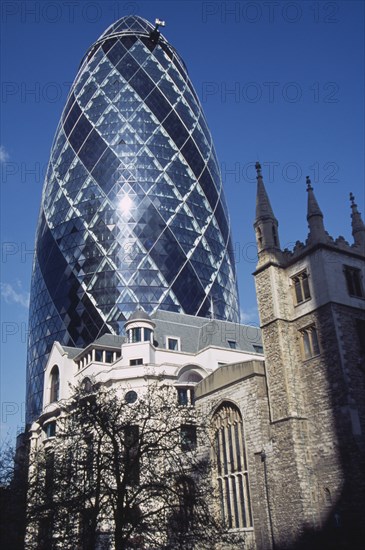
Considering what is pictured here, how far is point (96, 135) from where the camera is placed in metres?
61.6

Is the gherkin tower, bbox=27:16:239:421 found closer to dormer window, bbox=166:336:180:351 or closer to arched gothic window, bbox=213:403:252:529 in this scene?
dormer window, bbox=166:336:180:351

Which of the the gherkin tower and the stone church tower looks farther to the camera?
the the gherkin tower

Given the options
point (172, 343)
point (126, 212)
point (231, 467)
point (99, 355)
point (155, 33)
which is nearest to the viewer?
point (231, 467)

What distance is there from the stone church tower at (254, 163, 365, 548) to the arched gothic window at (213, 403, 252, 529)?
1853 millimetres

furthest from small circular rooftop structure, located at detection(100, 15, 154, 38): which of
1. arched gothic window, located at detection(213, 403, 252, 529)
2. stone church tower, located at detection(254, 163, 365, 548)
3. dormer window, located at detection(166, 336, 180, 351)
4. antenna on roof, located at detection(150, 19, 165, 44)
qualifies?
arched gothic window, located at detection(213, 403, 252, 529)

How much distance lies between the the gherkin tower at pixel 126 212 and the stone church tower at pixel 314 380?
26.9 meters

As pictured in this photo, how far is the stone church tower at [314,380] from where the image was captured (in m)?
21.8

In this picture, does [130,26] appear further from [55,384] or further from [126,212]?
[55,384]

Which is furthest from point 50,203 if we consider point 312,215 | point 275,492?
point 275,492

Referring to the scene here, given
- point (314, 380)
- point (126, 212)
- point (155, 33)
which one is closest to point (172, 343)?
point (314, 380)

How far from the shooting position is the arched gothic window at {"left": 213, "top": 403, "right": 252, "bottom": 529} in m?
24.9

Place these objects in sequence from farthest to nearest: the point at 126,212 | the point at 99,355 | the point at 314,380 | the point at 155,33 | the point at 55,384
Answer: the point at 155,33, the point at 126,212, the point at 55,384, the point at 99,355, the point at 314,380

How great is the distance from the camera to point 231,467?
25922 millimetres

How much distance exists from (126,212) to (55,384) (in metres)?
20.2
